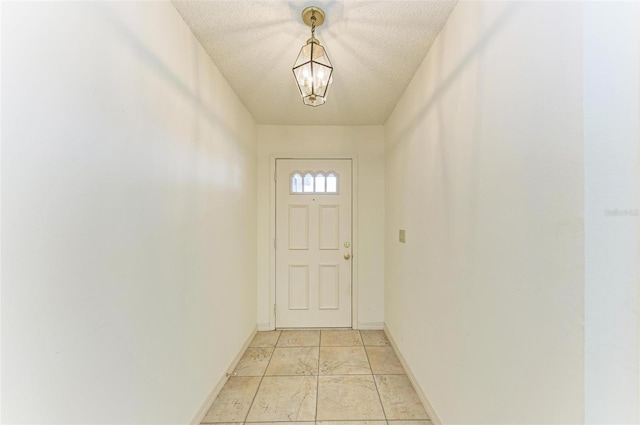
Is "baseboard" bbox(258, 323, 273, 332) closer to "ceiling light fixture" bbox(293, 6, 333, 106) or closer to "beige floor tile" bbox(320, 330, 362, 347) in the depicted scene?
"beige floor tile" bbox(320, 330, 362, 347)

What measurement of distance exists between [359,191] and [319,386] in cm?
199

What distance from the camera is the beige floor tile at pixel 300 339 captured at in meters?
2.75

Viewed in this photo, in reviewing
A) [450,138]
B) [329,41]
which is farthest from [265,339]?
[329,41]

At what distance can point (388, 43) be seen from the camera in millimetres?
1701

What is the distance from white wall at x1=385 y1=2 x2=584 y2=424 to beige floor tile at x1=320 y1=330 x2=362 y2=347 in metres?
0.97

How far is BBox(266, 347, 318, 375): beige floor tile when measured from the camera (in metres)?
2.25

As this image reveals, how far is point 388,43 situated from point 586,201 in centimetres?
146

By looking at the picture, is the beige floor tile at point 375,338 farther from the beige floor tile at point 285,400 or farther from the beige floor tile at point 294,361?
the beige floor tile at point 285,400

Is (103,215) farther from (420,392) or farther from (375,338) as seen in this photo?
(375,338)

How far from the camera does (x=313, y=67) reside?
1.39 meters

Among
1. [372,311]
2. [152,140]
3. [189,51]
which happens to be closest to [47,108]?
[152,140]

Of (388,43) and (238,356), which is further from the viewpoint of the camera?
(238,356)

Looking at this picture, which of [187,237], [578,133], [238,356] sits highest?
[578,133]

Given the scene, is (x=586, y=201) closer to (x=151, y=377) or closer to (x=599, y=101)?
(x=599, y=101)
